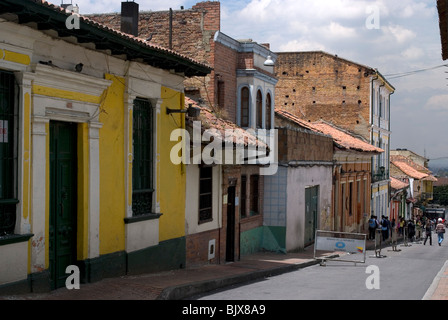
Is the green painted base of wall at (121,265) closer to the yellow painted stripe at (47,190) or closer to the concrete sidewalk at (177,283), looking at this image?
the concrete sidewalk at (177,283)

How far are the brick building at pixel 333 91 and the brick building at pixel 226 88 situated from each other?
1594cm

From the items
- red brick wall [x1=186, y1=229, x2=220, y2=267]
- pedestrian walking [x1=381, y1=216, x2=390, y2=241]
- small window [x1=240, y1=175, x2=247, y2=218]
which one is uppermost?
small window [x1=240, y1=175, x2=247, y2=218]

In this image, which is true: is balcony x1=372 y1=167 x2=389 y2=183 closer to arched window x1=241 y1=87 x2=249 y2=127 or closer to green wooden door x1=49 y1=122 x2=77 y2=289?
arched window x1=241 y1=87 x2=249 y2=127

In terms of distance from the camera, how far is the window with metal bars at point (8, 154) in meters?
8.30

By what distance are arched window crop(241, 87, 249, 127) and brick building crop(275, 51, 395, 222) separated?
1772 cm

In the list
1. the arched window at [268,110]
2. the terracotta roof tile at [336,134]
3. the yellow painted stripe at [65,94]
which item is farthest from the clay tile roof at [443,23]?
the terracotta roof tile at [336,134]

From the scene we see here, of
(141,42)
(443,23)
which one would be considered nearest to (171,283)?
(141,42)

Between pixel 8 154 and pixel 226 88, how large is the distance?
1086cm

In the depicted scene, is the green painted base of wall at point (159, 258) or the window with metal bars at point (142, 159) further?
the window with metal bars at point (142, 159)

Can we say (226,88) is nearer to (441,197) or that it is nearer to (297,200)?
(297,200)

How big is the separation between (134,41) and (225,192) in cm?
639

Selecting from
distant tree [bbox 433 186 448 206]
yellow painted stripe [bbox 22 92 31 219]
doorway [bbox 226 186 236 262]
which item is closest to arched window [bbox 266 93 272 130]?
doorway [bbox 226 186 236 262]

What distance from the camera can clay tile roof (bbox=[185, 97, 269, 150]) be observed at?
1481 centimetres

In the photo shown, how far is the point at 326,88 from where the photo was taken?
119 feet
